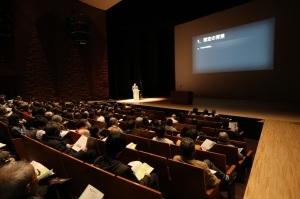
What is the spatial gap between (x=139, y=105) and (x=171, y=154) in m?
6.32

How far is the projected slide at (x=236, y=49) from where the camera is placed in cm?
838

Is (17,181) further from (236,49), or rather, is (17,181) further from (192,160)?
(236,49)

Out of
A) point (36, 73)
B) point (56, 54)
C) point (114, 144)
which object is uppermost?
point (56, 54)

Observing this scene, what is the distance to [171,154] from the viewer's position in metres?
2.99

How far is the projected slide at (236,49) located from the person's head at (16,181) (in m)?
8.35

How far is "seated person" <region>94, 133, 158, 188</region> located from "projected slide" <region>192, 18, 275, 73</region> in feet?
24.5

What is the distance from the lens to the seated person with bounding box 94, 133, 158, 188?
194cm

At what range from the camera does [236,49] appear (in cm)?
914

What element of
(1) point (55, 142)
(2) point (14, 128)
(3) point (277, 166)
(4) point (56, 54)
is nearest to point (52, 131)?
(1) point (55, 142)

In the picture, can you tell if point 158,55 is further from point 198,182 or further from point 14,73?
point 198,182

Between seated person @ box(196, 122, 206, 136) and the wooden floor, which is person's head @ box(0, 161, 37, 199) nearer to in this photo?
the wooden floor

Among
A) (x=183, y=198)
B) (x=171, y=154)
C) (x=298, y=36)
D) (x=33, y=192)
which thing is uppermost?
(x=298, y=36)

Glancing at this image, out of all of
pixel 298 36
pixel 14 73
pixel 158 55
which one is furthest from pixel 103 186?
pixel 158 55

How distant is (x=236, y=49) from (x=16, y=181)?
8902 millimetres
